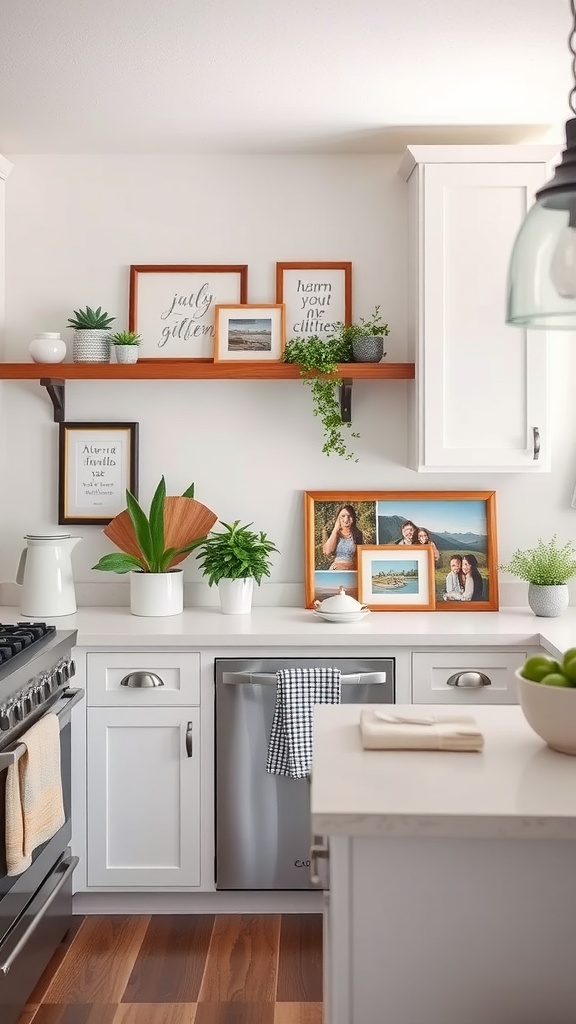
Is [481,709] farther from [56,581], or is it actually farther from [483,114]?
[483,114]

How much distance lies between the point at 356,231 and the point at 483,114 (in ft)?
2.08

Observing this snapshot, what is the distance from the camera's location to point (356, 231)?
11.8 feet

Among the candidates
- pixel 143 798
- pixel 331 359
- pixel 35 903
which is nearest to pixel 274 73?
pixel 331 359

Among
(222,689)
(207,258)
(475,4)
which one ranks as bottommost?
(222,689)

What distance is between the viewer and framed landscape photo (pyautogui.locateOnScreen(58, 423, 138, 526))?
3615mm

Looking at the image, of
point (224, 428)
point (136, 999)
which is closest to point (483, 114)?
point (224, 428)

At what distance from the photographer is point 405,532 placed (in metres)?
3.61

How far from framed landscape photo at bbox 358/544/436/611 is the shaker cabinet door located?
82cm

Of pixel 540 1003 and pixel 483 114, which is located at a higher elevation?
pixel 483 114

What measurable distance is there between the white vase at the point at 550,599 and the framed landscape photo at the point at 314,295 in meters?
1.17

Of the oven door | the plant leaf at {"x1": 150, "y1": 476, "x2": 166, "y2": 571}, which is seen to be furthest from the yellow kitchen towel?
the plant leaf at {"x1": 150, "y1": 476, "x2": 166, "y2": 571}

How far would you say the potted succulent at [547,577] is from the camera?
132 inches

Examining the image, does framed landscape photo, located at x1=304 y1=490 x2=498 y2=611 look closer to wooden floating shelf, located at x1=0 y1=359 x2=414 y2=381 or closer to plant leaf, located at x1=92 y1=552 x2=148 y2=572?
wooden floating shelf, located at x1=0 y1=359 x2=414 y2=381

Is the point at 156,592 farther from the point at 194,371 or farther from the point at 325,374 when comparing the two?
the point at 325,374
